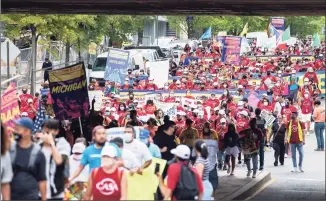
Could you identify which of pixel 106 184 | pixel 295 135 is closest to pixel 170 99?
pixel 295 135

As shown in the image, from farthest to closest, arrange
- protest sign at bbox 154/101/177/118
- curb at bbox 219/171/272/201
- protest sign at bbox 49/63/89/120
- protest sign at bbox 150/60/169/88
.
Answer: protest sign at bbox 150/60/169/88
protest sign at bbox 154/101/177/118
protest sign at bbox 49/63/89/120
curb at bbox 219/171/272/201

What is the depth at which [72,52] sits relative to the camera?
187 ft

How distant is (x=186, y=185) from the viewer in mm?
14078

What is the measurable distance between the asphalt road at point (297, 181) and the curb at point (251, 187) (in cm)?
13

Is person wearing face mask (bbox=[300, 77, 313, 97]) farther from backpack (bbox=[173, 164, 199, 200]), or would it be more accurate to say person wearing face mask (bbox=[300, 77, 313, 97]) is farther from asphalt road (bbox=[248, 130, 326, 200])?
backpack (bbox=[173, 164, 199, 200])

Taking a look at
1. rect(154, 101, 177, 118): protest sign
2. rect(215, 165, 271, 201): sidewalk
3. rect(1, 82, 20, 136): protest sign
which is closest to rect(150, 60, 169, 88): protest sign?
rect(154, 101, 177, 118): protest sign

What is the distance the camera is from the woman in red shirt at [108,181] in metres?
13.7

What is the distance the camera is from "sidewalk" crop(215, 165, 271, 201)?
23469 mm

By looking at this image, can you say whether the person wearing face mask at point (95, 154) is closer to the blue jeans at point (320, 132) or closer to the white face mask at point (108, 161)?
the white face mask at point (108, 161)

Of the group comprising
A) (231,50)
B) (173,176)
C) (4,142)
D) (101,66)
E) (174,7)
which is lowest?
(173,176)

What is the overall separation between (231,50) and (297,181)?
76.3 feet

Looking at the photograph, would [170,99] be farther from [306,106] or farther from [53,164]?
[53,164]

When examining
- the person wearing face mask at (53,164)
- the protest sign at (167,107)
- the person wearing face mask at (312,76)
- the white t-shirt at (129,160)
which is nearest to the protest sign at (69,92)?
the protest sign at (167,107)

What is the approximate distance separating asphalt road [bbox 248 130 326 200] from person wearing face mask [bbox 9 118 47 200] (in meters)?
10.8
